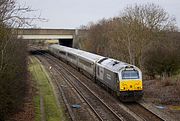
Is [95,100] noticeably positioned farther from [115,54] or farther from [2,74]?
[115,54]

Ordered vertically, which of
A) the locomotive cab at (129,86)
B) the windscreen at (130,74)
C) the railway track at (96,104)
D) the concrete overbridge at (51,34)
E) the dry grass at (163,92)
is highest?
the concrete overbridge at (51,34)

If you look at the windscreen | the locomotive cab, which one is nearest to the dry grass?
the locomotive cab

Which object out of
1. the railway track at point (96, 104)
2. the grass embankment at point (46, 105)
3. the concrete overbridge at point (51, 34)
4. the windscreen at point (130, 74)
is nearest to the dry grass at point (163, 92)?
the windscreen at point (130, 74)

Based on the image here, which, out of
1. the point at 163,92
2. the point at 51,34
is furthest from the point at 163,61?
the point at 51,34

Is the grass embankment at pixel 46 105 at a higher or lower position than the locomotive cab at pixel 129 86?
lower

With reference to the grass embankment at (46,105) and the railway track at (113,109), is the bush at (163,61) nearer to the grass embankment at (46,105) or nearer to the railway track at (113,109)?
the railway track at (113,109)

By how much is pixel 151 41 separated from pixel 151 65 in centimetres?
1155

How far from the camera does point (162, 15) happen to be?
1969 inches

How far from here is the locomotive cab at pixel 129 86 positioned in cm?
2336

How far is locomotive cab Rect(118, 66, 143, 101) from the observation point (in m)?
23.4

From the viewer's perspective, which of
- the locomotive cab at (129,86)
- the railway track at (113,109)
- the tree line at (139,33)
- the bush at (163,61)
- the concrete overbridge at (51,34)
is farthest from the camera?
the concrete overbridge at (51,34)

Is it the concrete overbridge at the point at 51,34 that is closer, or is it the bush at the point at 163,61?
the bush at the point at 163,61

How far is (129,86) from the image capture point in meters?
23.5

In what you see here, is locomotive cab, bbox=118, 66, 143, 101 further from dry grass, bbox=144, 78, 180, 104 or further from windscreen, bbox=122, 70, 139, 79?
dry grass, bbox=144, 78, 180, 104
